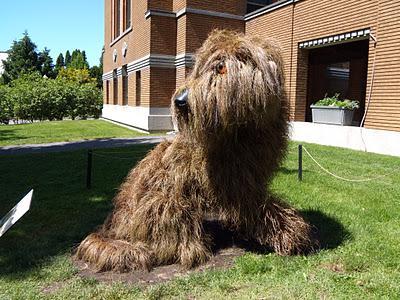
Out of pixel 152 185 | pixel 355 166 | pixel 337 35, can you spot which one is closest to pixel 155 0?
pixel 337 35

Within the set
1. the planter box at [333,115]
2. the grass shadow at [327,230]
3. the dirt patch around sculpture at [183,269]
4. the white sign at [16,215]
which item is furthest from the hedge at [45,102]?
the dirt patch around sculpture at [183,269]

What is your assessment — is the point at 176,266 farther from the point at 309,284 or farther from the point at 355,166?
the point at 355,166

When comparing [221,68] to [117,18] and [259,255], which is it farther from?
[117,18]

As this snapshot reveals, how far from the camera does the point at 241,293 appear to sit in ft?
10.1

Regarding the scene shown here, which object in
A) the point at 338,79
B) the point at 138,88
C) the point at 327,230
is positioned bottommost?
the point at 327,230

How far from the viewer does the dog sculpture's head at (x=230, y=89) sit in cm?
297

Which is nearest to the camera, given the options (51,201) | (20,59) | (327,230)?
(327,230)

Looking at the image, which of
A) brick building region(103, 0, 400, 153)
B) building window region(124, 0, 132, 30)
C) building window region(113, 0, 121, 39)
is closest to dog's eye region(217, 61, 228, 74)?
brick building region(103, 0, 400, 153)

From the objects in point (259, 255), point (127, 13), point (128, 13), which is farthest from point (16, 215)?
point (127, 13)

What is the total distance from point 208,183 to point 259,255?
841 millimetres

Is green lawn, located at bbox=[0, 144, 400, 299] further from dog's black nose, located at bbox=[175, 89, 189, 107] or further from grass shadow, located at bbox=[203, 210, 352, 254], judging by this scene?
dog's black nose, located at bbox=[175, 89, 189, 107]

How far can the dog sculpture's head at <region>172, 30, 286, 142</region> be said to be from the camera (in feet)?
9.75

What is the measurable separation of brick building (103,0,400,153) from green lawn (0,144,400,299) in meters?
3.73

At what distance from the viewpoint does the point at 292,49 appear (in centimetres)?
1364
